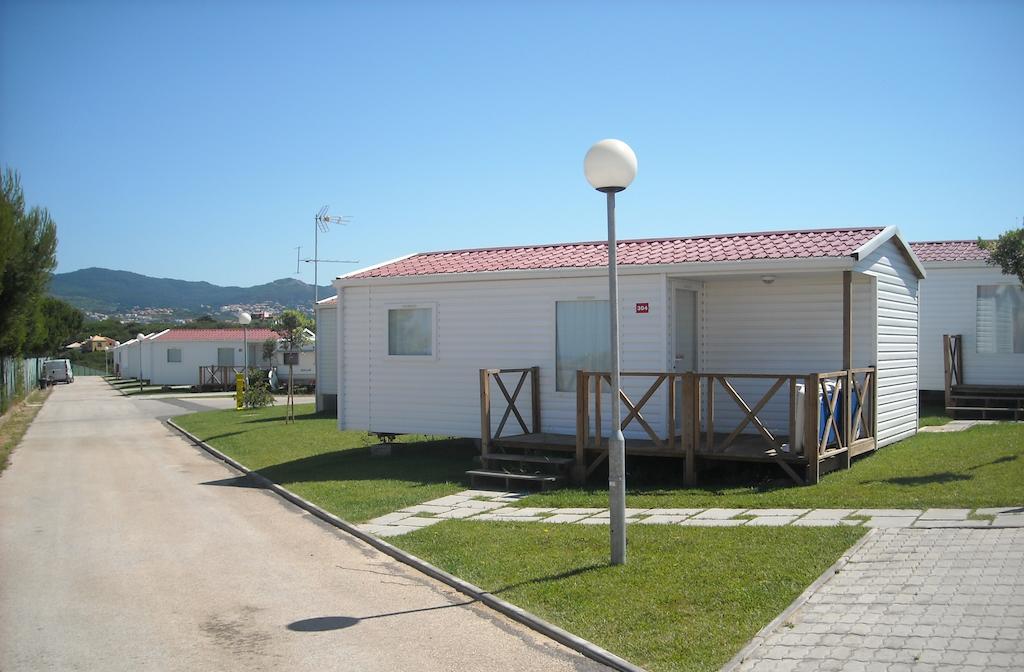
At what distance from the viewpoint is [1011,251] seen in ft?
39.5

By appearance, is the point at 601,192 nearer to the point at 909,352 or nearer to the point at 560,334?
the point at 560,334

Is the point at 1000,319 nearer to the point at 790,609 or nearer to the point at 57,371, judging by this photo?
the point at 790,609

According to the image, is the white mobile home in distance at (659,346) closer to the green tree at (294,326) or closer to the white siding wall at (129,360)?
the green tree at (294,326)

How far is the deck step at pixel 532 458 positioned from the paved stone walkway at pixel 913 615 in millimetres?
4797

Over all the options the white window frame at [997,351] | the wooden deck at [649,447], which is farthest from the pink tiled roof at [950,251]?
the wooden deck at [649,447]

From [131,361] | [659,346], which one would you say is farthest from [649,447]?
[131,361]

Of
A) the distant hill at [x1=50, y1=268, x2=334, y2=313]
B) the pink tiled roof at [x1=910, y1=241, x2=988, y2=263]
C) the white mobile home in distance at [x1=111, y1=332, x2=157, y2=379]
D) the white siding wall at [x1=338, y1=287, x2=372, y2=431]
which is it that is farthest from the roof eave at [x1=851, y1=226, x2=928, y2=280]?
the distant hill at [x1=50, y1=268, x2=334, y2=313]

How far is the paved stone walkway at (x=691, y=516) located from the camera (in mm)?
7648

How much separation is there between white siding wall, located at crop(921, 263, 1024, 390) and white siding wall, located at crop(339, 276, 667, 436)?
8403 millimetres

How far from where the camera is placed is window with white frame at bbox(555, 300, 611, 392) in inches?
480

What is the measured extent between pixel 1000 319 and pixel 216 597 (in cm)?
1506

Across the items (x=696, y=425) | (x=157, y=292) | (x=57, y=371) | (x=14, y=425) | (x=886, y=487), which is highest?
(x=157, y=292)

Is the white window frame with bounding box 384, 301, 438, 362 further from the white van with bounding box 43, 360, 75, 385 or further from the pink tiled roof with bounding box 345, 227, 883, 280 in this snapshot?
the white van with bounding box 43, 360, 75, 385

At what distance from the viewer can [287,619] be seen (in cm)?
620
